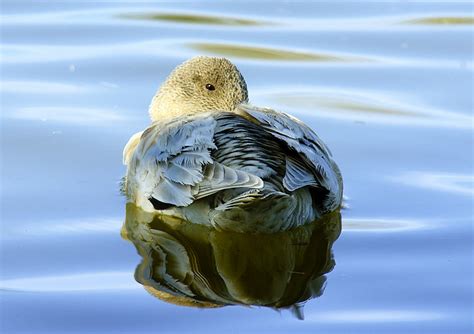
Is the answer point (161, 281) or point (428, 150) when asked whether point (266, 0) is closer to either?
point (428, 150)

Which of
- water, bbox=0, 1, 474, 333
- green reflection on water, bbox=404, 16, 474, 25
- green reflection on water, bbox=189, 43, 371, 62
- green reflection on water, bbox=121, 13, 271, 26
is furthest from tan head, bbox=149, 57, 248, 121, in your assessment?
green reflection on water, bbox=404, 16, 474, 25

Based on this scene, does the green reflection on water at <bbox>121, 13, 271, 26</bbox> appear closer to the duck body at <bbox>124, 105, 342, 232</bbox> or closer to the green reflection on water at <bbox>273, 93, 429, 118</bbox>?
the green reflection on water at <bbox>273, 93, 429, 118</bbox>

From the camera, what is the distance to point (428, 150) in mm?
9945

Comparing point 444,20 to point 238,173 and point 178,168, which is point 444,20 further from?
point 238,173

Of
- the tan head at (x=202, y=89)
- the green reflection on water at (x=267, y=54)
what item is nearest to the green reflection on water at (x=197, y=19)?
the green reflection on water at (x=267, y=54)

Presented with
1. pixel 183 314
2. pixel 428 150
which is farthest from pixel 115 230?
pixel 428 150

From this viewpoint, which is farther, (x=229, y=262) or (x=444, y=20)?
(x=444, y=20)

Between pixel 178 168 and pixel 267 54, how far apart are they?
510 cm

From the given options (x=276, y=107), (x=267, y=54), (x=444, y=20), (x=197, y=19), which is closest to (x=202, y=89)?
(x=276, y=107)

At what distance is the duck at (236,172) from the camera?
7730 mm

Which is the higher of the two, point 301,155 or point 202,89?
point 202,89

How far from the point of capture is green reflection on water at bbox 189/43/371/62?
12781 mm

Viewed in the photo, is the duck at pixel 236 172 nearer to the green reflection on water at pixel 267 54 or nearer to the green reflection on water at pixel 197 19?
the green reflection on water at pixel 267 54

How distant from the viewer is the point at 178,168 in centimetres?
795
